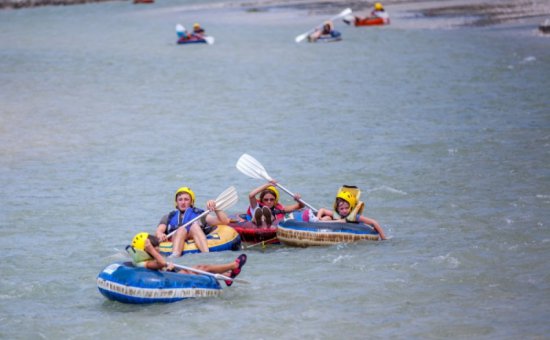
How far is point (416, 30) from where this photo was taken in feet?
166

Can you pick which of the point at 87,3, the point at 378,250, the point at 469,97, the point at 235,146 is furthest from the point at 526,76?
the point at 87,3

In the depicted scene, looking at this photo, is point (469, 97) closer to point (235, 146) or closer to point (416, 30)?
point (235, 146)

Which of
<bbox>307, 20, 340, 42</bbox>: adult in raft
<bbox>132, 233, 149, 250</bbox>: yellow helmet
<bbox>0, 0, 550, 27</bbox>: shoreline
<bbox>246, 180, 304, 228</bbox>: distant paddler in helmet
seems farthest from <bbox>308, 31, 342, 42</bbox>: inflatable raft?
<bbox>132, 233, 149, 250</bbox>: yellow helmet

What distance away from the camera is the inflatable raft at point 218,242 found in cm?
1493

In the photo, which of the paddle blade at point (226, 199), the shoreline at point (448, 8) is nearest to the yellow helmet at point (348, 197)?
the paddle blade at point (226, 199)

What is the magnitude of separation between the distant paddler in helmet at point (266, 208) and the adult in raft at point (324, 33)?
3288 centimetres

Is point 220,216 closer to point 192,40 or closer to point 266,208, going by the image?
point 266,208

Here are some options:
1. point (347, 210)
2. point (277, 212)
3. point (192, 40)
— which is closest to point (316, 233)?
point (347, 210)

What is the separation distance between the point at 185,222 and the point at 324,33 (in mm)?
34852

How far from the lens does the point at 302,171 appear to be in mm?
22266

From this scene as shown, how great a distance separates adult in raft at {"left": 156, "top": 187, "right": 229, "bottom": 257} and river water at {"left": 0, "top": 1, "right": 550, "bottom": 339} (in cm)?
29

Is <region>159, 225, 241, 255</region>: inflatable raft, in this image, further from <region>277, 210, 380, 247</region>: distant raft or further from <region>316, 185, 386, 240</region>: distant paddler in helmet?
<region>316, 185, 386, 240</region>: distant paddler in helmet

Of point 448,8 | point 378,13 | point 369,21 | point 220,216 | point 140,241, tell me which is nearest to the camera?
point 140,241

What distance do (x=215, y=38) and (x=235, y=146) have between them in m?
27.7
